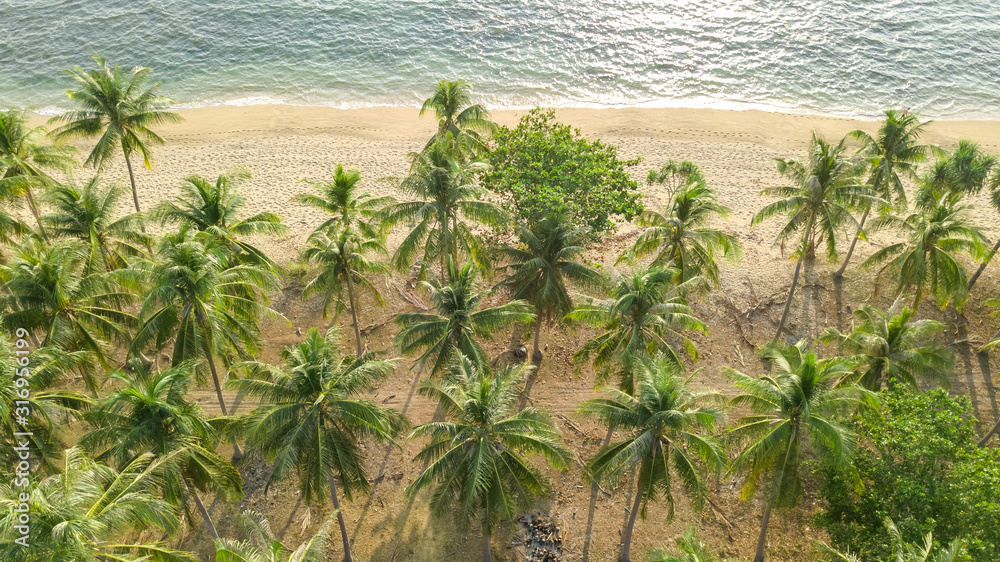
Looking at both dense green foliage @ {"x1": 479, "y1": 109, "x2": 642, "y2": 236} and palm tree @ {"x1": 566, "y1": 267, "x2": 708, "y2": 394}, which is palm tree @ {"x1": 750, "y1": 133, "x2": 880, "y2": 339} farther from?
palm tree @ {"x1": 566, "y1": 267, "x2": 708, "y2": 394}

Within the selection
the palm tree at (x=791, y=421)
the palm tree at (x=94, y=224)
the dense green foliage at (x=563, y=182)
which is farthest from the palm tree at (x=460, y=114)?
the palm tree at (x=791, y=421)

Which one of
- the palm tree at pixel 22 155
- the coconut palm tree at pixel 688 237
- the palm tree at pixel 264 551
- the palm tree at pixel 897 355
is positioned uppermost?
the palm tree at pixel 22 155

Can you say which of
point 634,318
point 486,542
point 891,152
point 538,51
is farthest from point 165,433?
point 538,51

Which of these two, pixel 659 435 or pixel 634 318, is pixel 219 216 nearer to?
pixel 634 318

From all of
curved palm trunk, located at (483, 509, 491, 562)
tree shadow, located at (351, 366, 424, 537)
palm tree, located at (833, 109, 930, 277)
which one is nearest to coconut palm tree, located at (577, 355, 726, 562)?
curved palm trunk, located at (483, 509, 491, 562)

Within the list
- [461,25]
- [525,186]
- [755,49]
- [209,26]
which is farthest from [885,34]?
[209,26]

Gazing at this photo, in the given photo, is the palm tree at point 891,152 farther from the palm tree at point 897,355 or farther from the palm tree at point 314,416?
the palm tree at point 314,416
